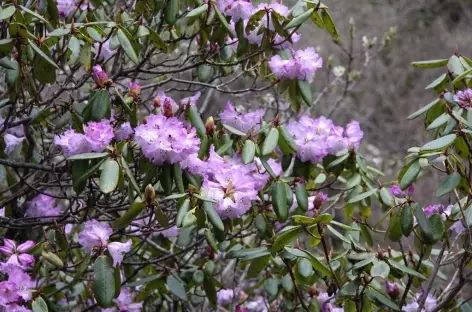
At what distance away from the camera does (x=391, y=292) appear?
1.96 metres

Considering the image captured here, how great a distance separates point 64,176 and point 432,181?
405 cm

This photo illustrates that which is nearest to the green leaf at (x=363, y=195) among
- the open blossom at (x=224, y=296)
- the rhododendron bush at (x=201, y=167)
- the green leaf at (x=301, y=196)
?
the rhododendron bush at (x=201, y=167)

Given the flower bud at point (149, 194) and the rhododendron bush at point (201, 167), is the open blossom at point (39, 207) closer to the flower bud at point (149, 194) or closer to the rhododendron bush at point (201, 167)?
the rhododendron bush at point (201, 167)

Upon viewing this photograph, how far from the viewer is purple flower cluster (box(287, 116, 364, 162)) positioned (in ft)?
6.35

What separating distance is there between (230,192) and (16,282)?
0.54 metres

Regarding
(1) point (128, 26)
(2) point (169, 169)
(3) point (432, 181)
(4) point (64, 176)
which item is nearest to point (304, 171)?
(2) point (169, 169)

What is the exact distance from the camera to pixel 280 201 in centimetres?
176

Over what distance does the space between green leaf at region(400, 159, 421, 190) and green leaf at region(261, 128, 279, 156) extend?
1.10 feet

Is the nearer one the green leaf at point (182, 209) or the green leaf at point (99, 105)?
the green leaf at point (182, 209)

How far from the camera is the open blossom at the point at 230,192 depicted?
1.61m

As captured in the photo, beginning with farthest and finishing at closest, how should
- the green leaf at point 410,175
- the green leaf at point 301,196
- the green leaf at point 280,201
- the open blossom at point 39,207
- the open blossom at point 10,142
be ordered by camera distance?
the open blossom at point 39,207
the open blossom at point 10,142
the green leaf at point 301,196
the green leaf at point 280,201
the green leaf at point 410,175

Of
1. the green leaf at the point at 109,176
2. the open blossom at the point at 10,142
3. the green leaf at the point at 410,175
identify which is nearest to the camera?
the green leaf at the point at 109,176

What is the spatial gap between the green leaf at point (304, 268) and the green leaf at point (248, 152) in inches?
Result: 11.5

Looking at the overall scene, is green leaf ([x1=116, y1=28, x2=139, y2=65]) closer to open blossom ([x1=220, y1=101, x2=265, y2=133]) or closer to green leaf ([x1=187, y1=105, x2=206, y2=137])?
green leaf ([x1=187, y1=105, x2=206, y2=137])
